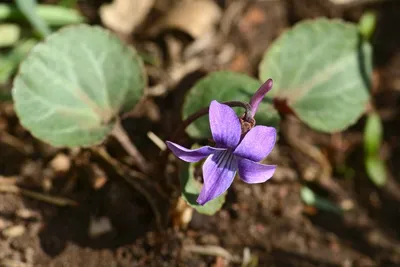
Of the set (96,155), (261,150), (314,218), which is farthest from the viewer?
(314,218)

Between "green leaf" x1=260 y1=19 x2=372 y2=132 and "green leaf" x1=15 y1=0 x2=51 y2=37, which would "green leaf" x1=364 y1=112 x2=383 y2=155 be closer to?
"green leaf" x1=260 y1=19 x2=372 y2=132

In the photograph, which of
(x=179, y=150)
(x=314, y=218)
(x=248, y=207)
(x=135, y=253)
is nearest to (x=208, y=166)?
(x=179, y=150)

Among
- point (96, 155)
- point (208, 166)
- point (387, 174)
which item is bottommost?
point (387, 174)

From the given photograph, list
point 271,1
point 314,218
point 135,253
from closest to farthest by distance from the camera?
point 135,253, point 314,218, point 271,1

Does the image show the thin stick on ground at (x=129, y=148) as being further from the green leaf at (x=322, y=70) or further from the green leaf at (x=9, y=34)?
the green leaf at (x=9, y=34)

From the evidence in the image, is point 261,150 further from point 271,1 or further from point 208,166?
point 271,1

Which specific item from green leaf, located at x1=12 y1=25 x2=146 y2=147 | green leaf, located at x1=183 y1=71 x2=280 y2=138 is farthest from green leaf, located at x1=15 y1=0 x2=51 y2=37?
green leaf, located at x1=183 y1=71 x2=280 y2=138

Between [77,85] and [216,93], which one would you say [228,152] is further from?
[77,85]
